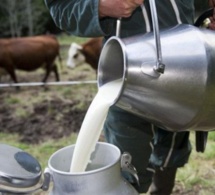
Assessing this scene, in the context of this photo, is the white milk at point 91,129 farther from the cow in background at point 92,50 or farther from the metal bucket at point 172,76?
the cow in background at point 92,50

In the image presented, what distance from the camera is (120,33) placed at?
4.56ft

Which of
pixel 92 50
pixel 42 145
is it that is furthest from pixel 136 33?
pixel 92 50

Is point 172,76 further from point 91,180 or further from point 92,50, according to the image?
point 92,50

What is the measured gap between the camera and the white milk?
1094 mm

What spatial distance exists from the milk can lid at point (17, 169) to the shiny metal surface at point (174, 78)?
23 cm

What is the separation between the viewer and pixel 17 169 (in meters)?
0.91

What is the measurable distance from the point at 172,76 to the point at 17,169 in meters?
0.36

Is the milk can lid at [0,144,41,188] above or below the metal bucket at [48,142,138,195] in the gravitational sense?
above

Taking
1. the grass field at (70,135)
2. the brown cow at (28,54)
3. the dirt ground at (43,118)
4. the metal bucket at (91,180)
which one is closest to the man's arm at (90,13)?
the metal bucket at (91,180)

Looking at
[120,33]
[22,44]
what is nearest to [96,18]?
[120,33]

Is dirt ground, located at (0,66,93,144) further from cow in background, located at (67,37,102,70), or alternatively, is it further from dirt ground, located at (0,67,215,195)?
cow in background, located at (67,37,102,70)

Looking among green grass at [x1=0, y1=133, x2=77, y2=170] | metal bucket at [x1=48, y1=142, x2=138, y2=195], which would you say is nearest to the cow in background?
green grass at [x1=0, y1=133, x2=77, y2=170]

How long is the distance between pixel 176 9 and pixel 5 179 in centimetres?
76

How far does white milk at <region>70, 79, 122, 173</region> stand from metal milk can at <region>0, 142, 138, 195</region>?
0.05 meters
